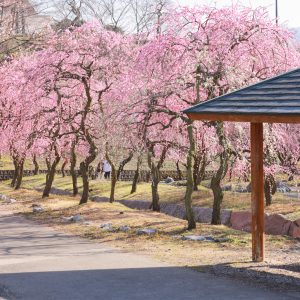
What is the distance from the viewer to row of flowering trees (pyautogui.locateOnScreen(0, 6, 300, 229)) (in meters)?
13.8

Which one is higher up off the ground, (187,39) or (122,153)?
(187,39)

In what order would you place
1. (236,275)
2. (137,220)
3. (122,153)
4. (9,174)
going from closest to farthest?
(236,275) → (137,220) → (122,153) → (9,174)

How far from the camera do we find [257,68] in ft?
49.2

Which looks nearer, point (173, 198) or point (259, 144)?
point (259, 144)

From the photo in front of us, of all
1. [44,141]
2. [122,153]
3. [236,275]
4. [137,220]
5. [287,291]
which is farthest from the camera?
[44,141]

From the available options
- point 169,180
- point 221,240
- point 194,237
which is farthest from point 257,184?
point 169,180

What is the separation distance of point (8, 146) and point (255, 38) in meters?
14.7

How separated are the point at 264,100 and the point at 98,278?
3.59 meters

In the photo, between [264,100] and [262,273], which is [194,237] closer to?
[262,273]

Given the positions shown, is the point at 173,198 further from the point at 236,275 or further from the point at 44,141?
the point at 236,275

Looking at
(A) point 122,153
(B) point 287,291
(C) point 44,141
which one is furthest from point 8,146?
(B) point 287,291

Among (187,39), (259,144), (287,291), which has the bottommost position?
(287,291)

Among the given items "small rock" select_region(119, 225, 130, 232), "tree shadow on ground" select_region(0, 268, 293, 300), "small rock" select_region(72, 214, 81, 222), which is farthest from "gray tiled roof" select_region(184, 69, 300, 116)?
"small rock" select_region(72, 214, 81, 222)

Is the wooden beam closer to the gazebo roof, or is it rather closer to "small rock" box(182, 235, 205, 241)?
the gazebo roof
